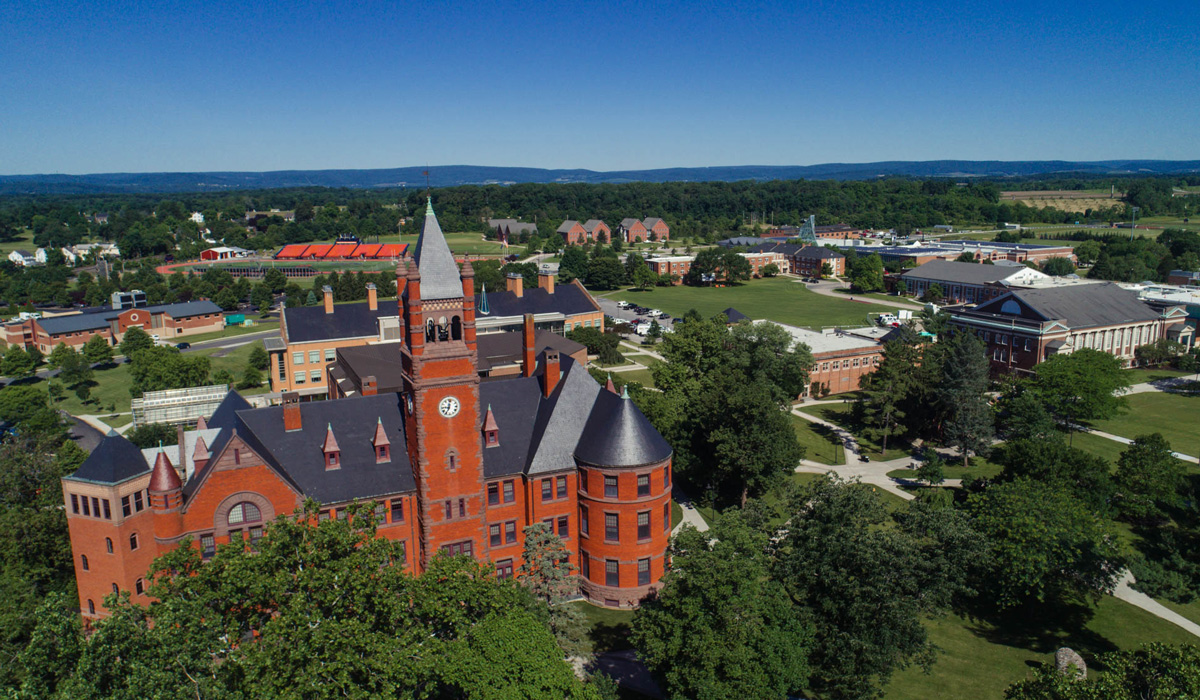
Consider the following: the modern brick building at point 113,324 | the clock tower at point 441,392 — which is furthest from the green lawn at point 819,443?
the modern brick building at point 113,324

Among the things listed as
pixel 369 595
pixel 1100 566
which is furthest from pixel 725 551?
pixel 1100 566

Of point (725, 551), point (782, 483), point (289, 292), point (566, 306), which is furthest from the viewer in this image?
point (289, 292)

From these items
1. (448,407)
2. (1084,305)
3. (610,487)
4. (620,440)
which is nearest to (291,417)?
(448,407)

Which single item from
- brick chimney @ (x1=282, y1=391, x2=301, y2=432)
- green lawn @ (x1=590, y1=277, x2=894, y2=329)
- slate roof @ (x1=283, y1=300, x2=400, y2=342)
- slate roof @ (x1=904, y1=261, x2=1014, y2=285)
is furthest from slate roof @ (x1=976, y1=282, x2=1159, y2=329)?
brick chimney @ (x1=282, y1=391, x2=301, y2=432)

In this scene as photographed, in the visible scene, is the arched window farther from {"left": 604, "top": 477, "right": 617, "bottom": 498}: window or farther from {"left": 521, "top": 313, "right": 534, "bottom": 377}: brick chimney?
{"left": 521, "top": 313, "right": 534, "bottom": 377}: brick chimney

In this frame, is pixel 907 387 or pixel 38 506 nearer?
pixel 38 506

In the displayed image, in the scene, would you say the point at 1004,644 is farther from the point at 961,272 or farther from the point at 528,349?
the point at 961,272

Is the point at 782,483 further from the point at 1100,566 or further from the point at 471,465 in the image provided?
the point at 471,465
